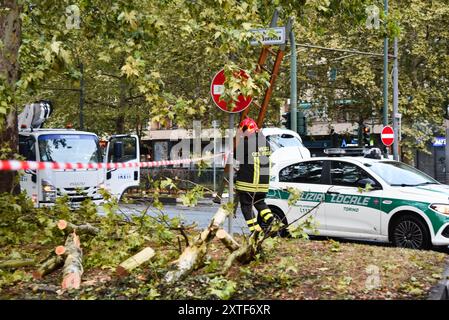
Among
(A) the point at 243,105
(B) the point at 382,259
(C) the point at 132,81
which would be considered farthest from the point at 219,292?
(A) the point at 243,105

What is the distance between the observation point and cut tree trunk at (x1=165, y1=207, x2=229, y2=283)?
5148 mm

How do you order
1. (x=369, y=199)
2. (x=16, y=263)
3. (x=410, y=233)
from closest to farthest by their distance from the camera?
(x=16, y=263), (x=410, y=233), (x=369, y=199)

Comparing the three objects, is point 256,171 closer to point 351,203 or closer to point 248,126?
point 248,126

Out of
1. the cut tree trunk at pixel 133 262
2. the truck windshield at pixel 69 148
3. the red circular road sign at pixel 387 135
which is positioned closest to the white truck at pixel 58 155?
the truck windshield at pixel 69 148

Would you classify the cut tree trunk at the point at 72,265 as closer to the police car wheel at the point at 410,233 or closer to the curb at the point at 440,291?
the curb at the point at 440,291

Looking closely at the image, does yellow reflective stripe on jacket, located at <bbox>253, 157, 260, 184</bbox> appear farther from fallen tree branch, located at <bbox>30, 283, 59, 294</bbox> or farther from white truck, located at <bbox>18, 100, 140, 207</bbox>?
white truck, located at <bbox>18, 100, 140, 207</bbox>

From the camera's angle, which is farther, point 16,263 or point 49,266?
point 16,263

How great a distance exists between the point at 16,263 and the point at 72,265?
2.96 feet

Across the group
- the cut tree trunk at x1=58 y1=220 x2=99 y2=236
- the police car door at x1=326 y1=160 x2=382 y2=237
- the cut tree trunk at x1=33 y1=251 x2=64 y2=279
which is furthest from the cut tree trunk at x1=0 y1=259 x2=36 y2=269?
the police car door at x1=326 y1=160 x2=382 y2=237

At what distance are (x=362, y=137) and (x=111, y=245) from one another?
19.9m

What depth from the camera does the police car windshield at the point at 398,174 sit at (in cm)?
927

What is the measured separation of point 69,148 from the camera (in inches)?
572

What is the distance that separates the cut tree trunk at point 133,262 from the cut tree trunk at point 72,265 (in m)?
0.38

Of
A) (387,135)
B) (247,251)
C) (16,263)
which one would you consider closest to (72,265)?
(16,263)
